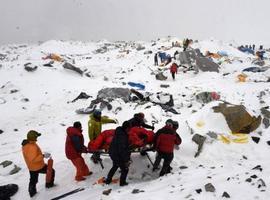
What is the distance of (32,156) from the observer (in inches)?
340

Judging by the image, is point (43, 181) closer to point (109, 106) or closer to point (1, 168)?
point (1, 168)

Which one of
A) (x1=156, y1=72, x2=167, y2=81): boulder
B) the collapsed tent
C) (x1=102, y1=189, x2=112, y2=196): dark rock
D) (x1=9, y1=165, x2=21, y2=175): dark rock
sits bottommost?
(x1=102, y1=189, x2=112, y2=196): dark rock

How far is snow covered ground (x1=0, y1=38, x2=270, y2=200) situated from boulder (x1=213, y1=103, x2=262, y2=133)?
225mm

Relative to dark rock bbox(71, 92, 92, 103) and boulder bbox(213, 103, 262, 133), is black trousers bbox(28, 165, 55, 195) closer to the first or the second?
boulder bbox(213, 103, 262, 133)

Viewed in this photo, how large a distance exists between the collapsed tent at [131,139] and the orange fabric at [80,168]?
46 cm

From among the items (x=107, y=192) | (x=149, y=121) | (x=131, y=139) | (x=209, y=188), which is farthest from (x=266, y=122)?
(x=107, y=192)

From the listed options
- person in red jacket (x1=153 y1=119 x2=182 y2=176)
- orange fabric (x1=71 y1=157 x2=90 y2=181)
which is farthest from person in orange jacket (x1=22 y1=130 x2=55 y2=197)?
person in red jacket (x1=153 y1=119 x2=182 y2=176)

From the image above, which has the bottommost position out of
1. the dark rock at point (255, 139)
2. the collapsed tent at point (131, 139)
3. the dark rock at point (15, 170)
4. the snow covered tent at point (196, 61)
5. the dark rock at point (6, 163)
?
the dark rock at point (15, 170)

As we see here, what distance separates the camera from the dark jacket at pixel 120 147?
27.5 ft

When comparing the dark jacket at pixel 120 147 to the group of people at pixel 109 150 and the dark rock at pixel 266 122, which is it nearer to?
the group of people at pixel 109 150

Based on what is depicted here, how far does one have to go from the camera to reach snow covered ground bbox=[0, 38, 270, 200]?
26.0 feet

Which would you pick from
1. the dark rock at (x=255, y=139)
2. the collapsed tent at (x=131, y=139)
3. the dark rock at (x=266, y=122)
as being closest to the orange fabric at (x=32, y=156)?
the collapsed tent at (x=131, y=139)

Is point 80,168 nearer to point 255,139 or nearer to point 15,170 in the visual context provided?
point 15,170

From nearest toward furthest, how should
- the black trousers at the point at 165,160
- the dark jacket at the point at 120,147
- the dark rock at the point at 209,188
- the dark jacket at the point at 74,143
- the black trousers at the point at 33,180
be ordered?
1. the dark rock at the point at 209,188
2. the dark jacket at the point at 120,147
3. the black trousers at the point at 33,180
4. the dark jacket at the point at 74,143
5. the black trousers at the point at 165,160
